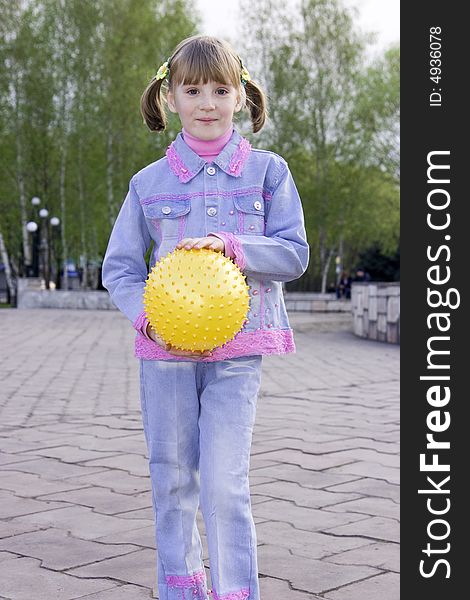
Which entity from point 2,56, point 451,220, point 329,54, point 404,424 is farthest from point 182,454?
point 329,54

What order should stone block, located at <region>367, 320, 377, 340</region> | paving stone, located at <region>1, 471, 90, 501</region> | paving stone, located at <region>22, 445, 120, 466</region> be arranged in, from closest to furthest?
paving stone, located at <region>1, 471, 90, 501</region> < paving stone, located at <region>22, 445, 120, 466</region> < stone block, located at <region>367, 320, 377, 340</region>

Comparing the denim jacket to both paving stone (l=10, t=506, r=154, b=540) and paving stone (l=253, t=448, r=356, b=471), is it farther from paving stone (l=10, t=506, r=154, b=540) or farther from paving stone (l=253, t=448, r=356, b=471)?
paving stone (l=253, t=448, r=356, b=471)

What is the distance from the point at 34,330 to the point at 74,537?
1695cm

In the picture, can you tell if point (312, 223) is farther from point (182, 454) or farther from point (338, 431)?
point (182, 454)

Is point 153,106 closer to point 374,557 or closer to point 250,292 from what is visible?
point 250,292

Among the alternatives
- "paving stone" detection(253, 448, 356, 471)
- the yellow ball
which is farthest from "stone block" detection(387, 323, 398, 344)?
the yellow ball

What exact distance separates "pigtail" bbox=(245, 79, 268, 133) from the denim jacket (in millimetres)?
150

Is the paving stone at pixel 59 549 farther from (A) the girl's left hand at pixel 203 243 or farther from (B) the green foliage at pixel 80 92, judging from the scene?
Result: (B) the green foliage at pixel 80 92

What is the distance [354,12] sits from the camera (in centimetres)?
4378

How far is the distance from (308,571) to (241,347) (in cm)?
121

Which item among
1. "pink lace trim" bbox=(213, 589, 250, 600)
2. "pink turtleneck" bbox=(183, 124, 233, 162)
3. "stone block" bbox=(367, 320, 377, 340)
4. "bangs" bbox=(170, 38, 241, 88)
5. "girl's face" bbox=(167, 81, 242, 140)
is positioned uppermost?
"bangs" bbox=(170, 38, 241, 88)

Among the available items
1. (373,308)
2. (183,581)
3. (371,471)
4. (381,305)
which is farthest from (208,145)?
Answer: (373,308)

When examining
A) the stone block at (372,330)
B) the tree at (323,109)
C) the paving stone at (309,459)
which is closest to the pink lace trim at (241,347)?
the paving stone at (309,459)

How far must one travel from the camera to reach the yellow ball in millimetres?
2846
